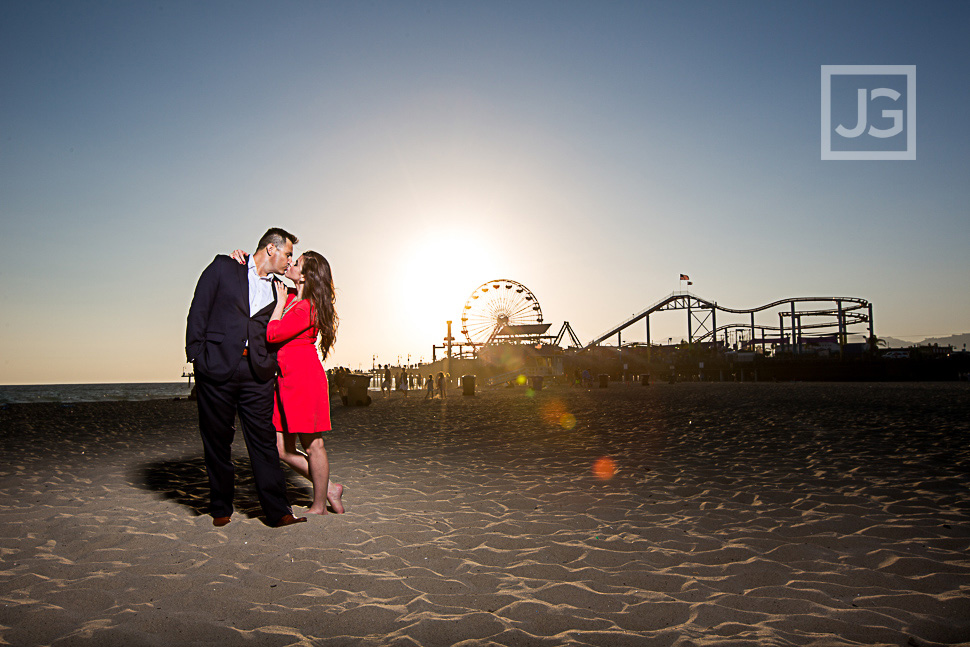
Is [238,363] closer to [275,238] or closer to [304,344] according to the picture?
[304,344]

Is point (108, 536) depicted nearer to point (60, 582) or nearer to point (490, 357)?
point (60, 582)

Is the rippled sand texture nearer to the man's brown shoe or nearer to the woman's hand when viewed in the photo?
the man's brown shoe

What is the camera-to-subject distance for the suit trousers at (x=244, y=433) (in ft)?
12.1

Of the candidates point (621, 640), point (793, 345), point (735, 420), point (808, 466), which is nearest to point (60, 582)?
point (621, 640)

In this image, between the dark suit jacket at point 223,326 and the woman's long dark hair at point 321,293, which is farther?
the woman's long dark hair at point 321,293

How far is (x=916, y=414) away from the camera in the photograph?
476 inches

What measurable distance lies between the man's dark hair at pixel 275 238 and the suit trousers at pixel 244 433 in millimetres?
778

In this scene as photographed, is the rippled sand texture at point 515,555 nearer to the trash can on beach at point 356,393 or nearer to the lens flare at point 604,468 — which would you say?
the lens flare at point 604,468

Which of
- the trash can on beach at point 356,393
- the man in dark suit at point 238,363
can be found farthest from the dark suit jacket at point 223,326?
the trash can on beach at point 356,393

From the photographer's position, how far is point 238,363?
363 centimetres

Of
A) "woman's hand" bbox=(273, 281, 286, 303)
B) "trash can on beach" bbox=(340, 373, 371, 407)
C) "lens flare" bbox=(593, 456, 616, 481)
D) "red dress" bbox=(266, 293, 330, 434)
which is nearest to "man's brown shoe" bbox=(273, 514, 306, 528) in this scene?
A: "red dress" bbox=(266, 293, 330, 434)

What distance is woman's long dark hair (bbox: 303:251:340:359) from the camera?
395cm

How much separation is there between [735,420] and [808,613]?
1002cm

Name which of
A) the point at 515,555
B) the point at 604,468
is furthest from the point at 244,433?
the point at 604,468
